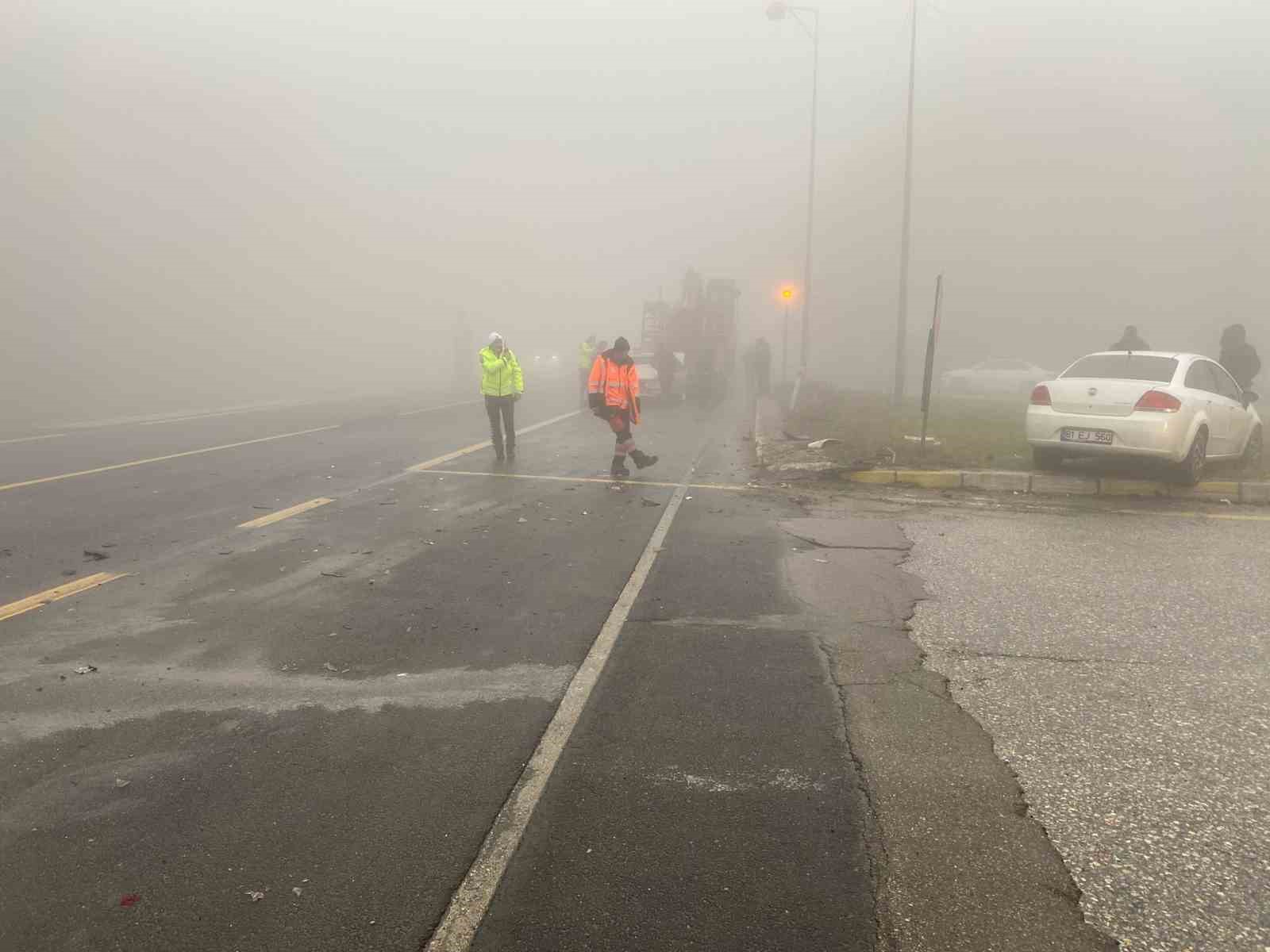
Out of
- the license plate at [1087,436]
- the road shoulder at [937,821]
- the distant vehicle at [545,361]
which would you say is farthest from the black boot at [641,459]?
the distant vehicle at [545,361]

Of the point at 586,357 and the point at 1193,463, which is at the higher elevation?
the point at 586,357

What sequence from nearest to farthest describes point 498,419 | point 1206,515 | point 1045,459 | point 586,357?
point 1206,515 < point 1045,459 < point 498,419 < point 586,357

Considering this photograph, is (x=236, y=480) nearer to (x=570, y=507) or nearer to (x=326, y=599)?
(x=570, y=507)

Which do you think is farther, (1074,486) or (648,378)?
(648,378)

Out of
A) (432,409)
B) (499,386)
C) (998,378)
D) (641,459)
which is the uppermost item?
(499,386)

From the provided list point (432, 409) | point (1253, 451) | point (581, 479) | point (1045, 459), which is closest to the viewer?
point (581, 479)

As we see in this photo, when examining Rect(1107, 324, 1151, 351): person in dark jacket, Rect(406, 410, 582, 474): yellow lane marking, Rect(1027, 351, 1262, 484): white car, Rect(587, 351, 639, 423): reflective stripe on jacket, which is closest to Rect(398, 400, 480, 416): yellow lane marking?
Rect(406, 410, 582, 474): yellow lane marking

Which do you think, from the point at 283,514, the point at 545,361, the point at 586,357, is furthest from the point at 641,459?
the point at 545,361

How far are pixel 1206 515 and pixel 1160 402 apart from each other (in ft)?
4.69

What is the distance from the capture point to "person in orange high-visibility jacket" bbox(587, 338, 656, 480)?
1128 cm

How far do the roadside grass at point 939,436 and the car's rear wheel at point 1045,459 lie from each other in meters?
0.13

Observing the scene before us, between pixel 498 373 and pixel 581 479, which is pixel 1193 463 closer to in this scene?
pixel 581 479

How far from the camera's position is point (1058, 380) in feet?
34.9

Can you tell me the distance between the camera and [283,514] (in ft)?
28.0
